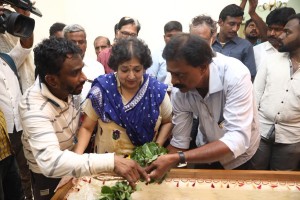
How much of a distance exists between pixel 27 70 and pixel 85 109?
109cm

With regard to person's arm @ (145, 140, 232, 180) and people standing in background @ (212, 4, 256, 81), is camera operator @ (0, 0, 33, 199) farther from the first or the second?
people standing in background @ (212, 4, 256, 81)

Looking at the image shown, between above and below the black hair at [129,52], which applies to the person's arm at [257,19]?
above

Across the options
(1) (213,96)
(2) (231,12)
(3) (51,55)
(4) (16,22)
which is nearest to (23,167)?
(4) (16,22)

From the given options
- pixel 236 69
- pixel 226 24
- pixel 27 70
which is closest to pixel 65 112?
pixel 236 69

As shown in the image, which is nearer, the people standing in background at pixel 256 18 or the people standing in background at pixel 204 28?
the people standing in background at pixel 204 28

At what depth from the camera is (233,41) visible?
2879mm

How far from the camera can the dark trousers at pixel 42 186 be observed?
59.4 inches

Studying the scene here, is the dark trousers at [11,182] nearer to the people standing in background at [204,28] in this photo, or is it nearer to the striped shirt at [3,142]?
the striped shirt at [3,142]

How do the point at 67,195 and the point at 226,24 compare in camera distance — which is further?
the point at 226,24

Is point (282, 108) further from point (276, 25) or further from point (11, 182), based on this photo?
point (11, 182)

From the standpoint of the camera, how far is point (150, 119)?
1.66 m

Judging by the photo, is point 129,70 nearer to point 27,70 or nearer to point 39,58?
point 39,58

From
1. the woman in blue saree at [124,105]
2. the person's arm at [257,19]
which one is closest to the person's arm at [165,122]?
the woman in blue saree at [124,105]

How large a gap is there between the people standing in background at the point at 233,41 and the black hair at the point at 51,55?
1904mm
